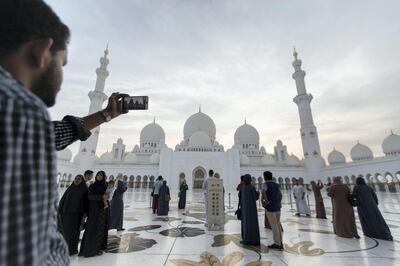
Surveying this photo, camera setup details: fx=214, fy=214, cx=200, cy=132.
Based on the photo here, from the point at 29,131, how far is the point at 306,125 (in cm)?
2408

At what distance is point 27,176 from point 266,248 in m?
3.03

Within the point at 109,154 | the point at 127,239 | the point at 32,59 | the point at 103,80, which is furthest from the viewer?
the point at 109,154

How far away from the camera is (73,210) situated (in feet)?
8.60

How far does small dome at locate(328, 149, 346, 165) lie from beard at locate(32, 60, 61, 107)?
28362 mm

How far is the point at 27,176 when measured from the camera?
382 mm

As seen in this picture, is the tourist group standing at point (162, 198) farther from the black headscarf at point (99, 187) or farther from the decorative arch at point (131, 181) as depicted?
the decorative arch at point (131, 181)

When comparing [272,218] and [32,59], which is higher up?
[32,59]

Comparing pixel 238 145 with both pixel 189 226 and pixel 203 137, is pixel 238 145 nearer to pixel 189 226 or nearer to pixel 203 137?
pixel 203 137

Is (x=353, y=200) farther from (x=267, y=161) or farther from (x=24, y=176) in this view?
(x=267, y=161)

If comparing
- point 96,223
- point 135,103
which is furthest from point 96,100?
point 135,103

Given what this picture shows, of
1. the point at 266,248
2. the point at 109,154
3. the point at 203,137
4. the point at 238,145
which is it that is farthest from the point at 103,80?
the point at 266,248

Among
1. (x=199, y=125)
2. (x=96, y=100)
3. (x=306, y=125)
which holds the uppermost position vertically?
(x=96, y=100)

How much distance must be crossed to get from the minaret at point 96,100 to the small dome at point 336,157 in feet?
83.6

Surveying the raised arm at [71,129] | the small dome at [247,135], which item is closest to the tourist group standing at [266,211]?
the raised arm at [71,129]
